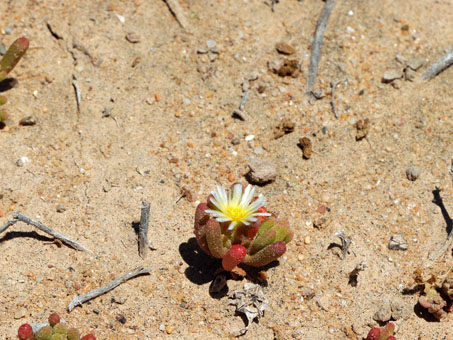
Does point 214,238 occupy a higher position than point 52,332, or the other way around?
point 214,238

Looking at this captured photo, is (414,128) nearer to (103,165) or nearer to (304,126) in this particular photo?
(304,126)

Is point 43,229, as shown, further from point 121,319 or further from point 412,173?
point 412,173

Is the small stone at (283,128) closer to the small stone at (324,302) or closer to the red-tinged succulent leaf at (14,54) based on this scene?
the small stone at (324,302)

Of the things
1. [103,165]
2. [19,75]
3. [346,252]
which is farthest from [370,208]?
[19,75]

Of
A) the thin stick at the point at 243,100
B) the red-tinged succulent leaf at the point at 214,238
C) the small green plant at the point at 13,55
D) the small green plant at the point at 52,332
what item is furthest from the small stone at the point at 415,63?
the small green plant at the point at 52,332

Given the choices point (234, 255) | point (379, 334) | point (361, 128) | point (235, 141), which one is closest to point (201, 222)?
point (234, 255)
